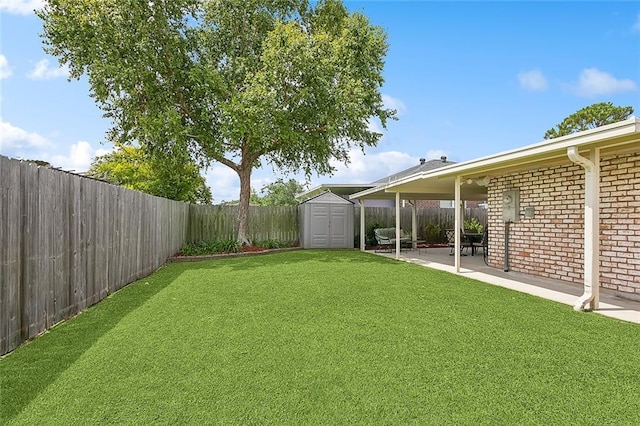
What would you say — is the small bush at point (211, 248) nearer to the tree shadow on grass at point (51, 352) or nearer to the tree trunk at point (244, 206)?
the tree trunk at point (244, 206)

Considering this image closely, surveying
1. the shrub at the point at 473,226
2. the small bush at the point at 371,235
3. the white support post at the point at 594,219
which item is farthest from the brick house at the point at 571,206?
the shrub at the point at 473,226

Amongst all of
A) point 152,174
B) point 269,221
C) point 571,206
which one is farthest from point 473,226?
point 152,174

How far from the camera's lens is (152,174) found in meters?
14.9

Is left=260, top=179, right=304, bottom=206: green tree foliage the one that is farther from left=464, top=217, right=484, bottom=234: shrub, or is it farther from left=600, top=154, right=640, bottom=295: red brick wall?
left=600, top=154, right=640, bottom=295: red brick wall

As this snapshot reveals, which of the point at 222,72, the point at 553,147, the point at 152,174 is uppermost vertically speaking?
the point at 222,72

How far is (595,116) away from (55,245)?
30.6m

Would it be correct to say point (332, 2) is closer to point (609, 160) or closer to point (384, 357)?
point (609, 160)

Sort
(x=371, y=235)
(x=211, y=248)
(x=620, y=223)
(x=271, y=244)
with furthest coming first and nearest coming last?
1. (x=371, y=235)
2. (x=271, y=244)
3. (x=211, y=248)
4. (x=620, y=223)

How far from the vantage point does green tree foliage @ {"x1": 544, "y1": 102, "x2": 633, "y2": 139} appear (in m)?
24.3

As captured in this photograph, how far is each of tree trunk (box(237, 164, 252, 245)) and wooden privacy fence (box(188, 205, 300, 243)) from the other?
688mm

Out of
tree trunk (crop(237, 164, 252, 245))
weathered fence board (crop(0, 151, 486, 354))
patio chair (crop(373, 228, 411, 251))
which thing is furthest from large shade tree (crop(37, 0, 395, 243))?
weathered fence board (crop(0, 151, 486, 354))

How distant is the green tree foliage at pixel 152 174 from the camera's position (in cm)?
1352

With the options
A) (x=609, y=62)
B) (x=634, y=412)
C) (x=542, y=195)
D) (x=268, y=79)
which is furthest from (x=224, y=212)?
(x=609, y=62)

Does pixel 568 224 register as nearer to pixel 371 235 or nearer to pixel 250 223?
pixel 371 235
